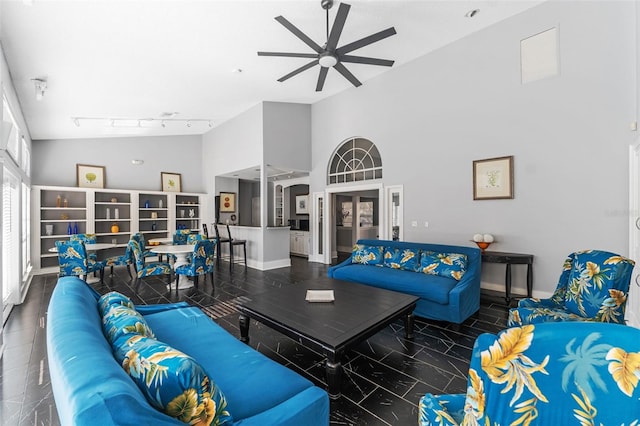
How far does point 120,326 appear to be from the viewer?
130 centimetres

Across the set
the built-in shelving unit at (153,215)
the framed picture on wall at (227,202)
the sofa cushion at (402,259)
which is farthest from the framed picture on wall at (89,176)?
the sofa cushion at (402,259)

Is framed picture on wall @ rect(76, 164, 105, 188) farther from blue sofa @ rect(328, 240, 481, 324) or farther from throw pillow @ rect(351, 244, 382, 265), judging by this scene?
throw pillow @ rect(351, 244, 382, 265)

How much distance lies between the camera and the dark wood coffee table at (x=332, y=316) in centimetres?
196

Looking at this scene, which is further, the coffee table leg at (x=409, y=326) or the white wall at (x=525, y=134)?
the white wall at (x=525, y=134)

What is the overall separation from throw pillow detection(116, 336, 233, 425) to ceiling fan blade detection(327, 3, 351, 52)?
3.12 m

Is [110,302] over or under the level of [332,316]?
over

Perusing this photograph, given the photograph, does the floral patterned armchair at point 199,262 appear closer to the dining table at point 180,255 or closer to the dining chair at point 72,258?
the dining table at point 180,255

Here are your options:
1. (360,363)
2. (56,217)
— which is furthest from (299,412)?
(56,217)

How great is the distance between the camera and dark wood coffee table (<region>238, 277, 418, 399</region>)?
1.96 m

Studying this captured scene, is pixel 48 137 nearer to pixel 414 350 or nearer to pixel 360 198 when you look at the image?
pixel 360 198

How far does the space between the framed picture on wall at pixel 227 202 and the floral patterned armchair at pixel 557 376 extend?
8.33 meters

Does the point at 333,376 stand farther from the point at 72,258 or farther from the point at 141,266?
the point at 72,258

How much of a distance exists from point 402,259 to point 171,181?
7.04m

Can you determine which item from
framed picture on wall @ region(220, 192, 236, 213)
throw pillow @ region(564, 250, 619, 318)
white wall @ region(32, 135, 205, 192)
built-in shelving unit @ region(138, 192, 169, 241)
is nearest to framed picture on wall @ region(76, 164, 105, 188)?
white wall @ region(32, 135, 205, 192)
